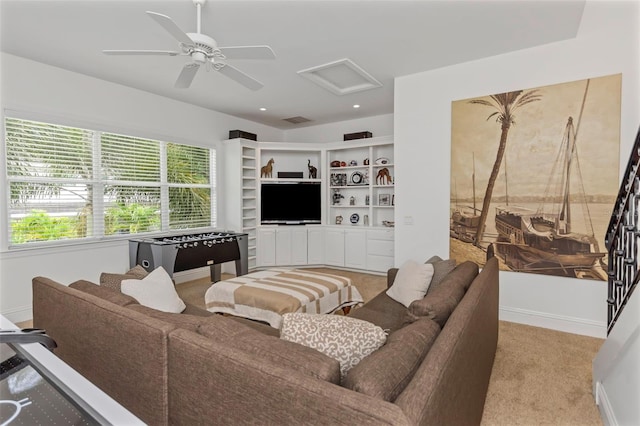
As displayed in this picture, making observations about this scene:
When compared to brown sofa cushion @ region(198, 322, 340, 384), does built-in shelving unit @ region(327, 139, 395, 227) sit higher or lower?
higher

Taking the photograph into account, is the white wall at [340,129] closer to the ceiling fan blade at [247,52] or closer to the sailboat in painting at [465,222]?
the sailboat in painting at [465,222]

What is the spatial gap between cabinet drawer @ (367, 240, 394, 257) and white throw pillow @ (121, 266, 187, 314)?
12.3ft

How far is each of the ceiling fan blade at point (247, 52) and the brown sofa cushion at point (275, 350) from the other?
182 cm

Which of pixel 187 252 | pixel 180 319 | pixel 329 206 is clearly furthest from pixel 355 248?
pixel 180 319

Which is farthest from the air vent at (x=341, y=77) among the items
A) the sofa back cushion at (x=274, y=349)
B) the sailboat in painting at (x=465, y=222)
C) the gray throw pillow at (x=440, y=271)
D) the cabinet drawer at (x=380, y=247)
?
the sofa back cushion at (x=274, y=349)

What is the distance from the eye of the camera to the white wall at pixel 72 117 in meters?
3.60

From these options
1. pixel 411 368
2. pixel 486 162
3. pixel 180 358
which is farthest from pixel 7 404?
pixel 486 162

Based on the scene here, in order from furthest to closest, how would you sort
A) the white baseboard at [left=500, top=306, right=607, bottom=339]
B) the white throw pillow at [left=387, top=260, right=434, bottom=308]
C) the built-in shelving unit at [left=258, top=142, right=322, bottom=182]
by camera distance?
the built-in shelving unit at [left=258, top=142, right=322, bottom=182] < the white baseboard at [left=500, top=306, right=607, bottom=339] < the white throw pillow at [left=387, top=260, right=434, bottom=308]

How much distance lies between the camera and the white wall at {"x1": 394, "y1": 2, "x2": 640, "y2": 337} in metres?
3.06

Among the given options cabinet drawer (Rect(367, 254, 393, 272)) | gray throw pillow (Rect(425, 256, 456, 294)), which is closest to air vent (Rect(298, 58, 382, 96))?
gray throw pillow (Rect(425, 256, 456, 294))

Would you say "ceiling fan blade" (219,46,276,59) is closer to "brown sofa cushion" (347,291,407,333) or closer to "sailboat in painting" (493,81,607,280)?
"brown sofa cushion" (347,291,407,333)

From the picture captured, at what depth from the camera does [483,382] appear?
196 cm

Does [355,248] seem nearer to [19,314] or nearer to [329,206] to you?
[329,206]

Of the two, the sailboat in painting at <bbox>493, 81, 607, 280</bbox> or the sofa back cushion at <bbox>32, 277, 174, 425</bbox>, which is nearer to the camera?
the sofa back cushion at <bbox>32, 277, 174, 425</bbox>
